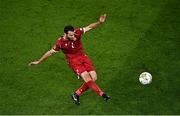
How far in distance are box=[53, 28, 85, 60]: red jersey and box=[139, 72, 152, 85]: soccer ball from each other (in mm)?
1667

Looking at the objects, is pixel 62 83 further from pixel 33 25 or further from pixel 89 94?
pixel 33 25

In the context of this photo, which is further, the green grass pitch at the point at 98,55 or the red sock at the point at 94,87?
the green grass pitch at the point at 98,55

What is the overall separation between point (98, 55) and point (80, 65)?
1.76 metres

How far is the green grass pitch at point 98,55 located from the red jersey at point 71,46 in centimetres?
96

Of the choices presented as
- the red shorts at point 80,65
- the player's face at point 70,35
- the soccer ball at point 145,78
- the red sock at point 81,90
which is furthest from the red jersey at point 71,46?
the soccer ball at point 145,78

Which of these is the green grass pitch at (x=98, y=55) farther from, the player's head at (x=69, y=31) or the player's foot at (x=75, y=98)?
the player's head at (x=69, y=31)

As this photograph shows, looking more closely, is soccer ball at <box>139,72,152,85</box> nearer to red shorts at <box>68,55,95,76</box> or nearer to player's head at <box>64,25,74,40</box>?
red shorts at <box>68,55,95,76</box>

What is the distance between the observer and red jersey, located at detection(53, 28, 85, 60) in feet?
34.0

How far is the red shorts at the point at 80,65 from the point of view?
10383 millimetres

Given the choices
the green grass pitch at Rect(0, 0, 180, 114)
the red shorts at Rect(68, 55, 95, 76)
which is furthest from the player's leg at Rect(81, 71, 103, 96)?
the green grass pitch at Rect(0, 0, 180, 114)

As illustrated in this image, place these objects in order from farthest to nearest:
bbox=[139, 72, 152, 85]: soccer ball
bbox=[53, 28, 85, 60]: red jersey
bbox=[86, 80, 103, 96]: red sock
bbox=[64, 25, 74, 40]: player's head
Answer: bbox=[139, 72, 152, 85]: soccer ball < bbox=[53, 28, 85, 60]: red jersey < bbox=[86, 80, 103, 96]: red sock < bbox=[64, 25, 74, 40]: player's head

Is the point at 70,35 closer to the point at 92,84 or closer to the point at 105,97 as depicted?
the point at 92,84

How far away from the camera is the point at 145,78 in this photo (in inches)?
425

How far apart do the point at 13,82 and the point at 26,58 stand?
3.66ft
